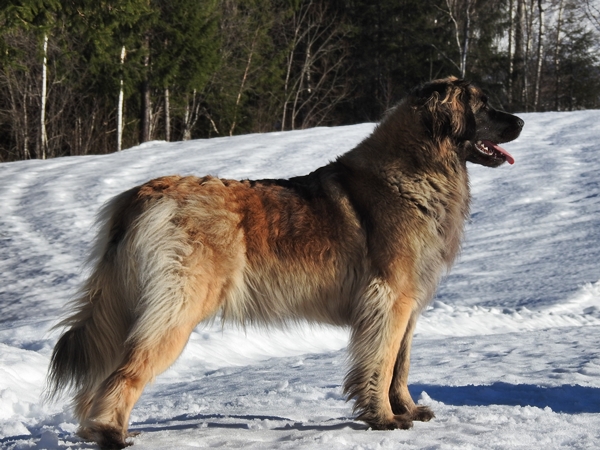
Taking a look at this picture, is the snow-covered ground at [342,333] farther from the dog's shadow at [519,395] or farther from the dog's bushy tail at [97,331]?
the dog's bushy tail at [97,331]

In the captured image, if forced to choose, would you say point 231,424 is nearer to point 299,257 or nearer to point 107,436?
point 107,436

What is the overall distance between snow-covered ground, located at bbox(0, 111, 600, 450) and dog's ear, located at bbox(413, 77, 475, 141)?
61.1 inches

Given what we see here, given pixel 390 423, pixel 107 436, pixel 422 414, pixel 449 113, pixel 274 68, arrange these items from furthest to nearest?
pixel 274 68 → pixel 449 113 → pixel 422 414 → pixel 390 423 → pixel 107 436

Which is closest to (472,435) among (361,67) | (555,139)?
(555,139)

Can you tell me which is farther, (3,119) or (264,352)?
(3,119)

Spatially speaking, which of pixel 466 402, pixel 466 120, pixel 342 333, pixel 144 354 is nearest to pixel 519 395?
pixel 466 402

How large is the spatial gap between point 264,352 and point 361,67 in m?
26.7

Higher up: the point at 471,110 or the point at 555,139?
the point at 471,110

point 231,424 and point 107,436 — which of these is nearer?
point 107,436

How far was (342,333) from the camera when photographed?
7078 millimetres

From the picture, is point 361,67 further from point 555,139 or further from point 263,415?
point 263,415

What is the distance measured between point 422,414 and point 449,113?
5.45ft

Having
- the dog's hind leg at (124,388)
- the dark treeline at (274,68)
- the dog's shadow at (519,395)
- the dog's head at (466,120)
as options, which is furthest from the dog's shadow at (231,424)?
the dark treeline at (274,68)

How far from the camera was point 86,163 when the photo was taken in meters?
14.0
